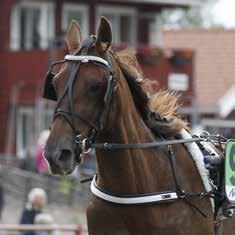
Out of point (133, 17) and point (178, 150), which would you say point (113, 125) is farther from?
point (133, 17)

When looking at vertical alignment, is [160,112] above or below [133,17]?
above

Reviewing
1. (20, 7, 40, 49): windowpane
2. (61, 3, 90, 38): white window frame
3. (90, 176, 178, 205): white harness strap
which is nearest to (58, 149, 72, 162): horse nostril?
(90, 176, 178, 205): white harness strap

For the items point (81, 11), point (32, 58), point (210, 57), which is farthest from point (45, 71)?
point (210, 57)

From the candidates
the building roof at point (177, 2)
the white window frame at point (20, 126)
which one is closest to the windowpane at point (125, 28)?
the building roof at point (177, 2)

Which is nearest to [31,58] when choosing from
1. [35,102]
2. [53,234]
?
[35,102]

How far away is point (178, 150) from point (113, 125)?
0.73 m

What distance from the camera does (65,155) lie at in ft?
21.7

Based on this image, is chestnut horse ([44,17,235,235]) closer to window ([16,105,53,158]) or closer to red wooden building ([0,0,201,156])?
red wooden building ([0,0,201,156])

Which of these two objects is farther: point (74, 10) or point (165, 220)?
point (74, 10)

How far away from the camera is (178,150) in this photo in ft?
25.2

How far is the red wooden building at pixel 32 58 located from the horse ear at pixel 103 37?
18710 millimetres

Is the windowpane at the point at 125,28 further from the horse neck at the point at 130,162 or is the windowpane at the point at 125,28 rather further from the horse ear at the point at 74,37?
the horse ear at the point at 74,37

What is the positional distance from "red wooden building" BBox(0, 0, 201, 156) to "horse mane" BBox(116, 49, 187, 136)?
704 inches

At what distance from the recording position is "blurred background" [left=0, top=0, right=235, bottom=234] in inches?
878
